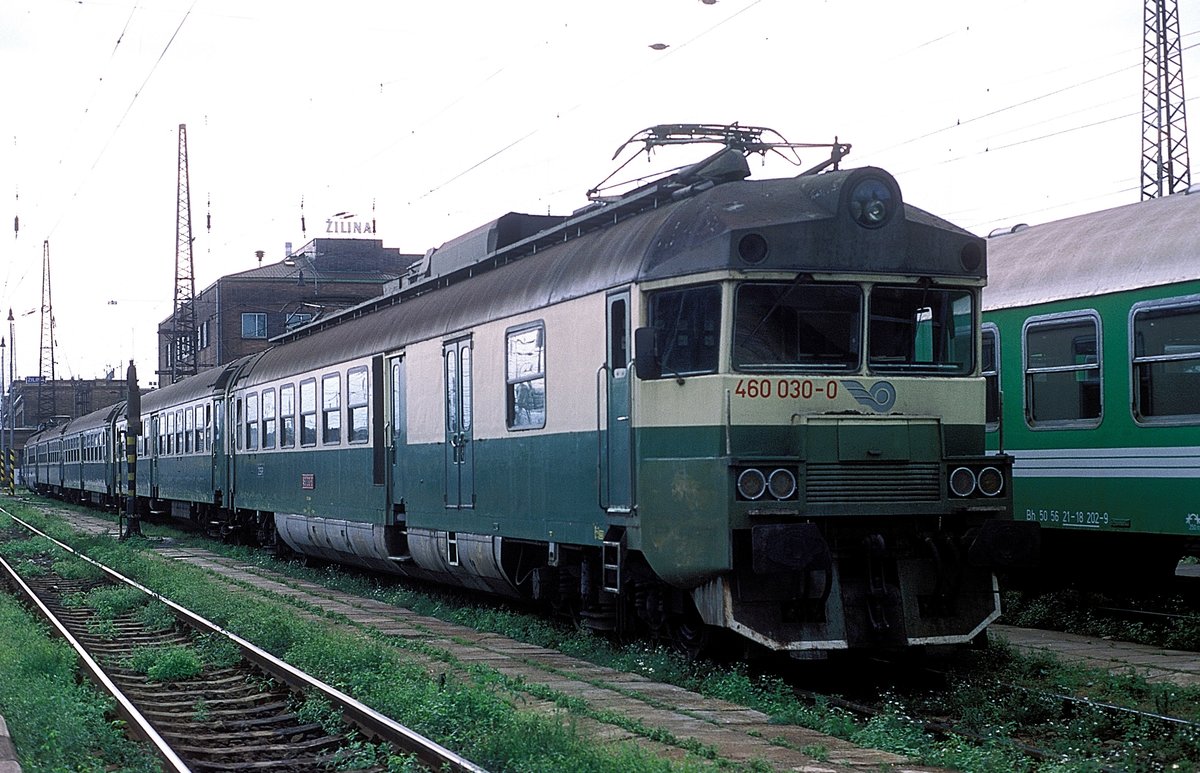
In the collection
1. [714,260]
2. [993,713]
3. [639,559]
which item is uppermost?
[714,260]

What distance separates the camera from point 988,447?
14.6m

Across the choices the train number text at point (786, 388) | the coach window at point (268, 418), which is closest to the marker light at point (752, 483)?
the train number text at point (786, 388)

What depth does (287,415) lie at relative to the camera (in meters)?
21.7

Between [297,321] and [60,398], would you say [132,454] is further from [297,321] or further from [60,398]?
[60,398]

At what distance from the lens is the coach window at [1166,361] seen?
1194 cm

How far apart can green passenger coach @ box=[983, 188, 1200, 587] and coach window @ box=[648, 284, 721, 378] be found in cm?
261

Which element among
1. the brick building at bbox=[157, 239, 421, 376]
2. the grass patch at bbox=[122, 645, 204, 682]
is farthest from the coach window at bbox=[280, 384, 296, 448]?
the brick building at bbox=[157, 239, 421, 376]

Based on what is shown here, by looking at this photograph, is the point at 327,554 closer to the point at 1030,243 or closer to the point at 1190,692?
the point at 1030,243

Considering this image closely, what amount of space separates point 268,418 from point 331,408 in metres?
4.04

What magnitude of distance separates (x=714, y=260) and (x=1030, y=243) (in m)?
5.87

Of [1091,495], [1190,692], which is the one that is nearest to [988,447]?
[1091,495]

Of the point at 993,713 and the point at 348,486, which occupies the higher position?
the point at 348,486

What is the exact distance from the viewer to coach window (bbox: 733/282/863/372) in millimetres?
9969

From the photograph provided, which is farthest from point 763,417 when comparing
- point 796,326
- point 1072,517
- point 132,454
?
point 132,454
